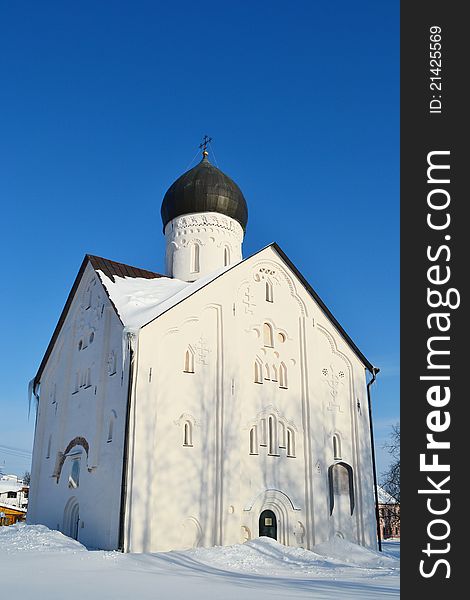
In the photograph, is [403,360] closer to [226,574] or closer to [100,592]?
[100,592]

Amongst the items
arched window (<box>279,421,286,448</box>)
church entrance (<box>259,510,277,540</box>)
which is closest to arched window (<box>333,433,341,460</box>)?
arched window (<box>279,421,286,448</box>)

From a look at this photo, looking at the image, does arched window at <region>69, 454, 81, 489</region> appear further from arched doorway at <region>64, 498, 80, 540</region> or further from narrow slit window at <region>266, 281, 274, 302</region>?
narrow slit window at <region>266, 281, 274, 302</region>

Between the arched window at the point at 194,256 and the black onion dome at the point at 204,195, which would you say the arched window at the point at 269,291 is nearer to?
the arched window at the point at 194,256

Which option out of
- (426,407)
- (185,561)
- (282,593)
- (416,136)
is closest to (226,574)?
(185,561)

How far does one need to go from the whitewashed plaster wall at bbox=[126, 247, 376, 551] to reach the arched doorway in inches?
152

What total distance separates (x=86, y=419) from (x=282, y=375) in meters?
6.39

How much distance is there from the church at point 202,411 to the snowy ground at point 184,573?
1458mm

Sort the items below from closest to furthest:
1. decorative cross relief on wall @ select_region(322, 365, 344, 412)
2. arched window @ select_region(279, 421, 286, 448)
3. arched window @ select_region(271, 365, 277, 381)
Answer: arched window @ select_region(279, 421, 286, 448), arched window @ select_region(271, 365, 277, 381), decorative cross relief on wall @ select_region(322, 365, 344, 412)

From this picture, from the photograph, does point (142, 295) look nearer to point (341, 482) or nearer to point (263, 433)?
point (263, 433)

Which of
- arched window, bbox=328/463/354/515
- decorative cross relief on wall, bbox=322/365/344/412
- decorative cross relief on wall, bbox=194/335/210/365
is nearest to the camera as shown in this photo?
decorative cross relief on wall, bbox=194/335/210/365

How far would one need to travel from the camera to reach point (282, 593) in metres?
8.41

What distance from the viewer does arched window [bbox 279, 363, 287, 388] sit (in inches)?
767

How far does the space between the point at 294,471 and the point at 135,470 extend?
5.75m

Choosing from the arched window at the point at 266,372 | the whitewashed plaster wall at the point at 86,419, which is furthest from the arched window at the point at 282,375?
the whitewashed plaster wall at the point at 86,419
